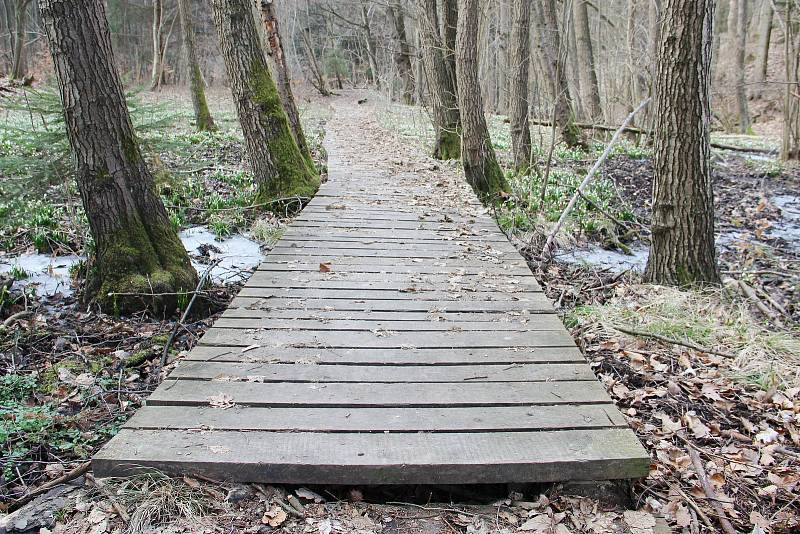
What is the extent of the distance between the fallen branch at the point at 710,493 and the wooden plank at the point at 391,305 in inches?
60.7

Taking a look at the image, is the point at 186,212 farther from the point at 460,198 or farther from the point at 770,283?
the point at 770,283

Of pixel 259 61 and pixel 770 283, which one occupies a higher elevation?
pixel 259 61

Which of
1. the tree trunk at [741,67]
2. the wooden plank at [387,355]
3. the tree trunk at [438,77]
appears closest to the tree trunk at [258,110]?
the tree trunk at [438,77]

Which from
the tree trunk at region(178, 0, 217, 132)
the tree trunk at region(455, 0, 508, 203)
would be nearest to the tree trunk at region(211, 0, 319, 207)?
the tree trunk at region(455, 0, 508, 203)

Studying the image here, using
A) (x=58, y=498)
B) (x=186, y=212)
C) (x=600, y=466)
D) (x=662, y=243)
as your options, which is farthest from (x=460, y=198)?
(x=58, y=498)

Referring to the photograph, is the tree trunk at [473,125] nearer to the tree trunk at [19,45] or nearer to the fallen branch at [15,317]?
the fallen branch at [15,317]

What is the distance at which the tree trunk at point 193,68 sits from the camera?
14938 mm

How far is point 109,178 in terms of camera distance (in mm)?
4730

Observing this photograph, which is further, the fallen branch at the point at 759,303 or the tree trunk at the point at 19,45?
the tree trunk at the point at 19,45

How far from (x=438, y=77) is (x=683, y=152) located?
7.30 meters

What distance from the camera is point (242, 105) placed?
8375 millimetres

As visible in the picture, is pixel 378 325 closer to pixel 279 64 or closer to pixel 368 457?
pixel 368 457

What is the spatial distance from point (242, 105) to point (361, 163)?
370 cm

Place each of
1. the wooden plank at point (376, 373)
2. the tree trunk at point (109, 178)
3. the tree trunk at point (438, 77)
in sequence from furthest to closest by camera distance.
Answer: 1. the tree trunk at point (438, 77)
2. the tree trunk at point (109, 178)
3. the wooden plank at point (376, 373)
